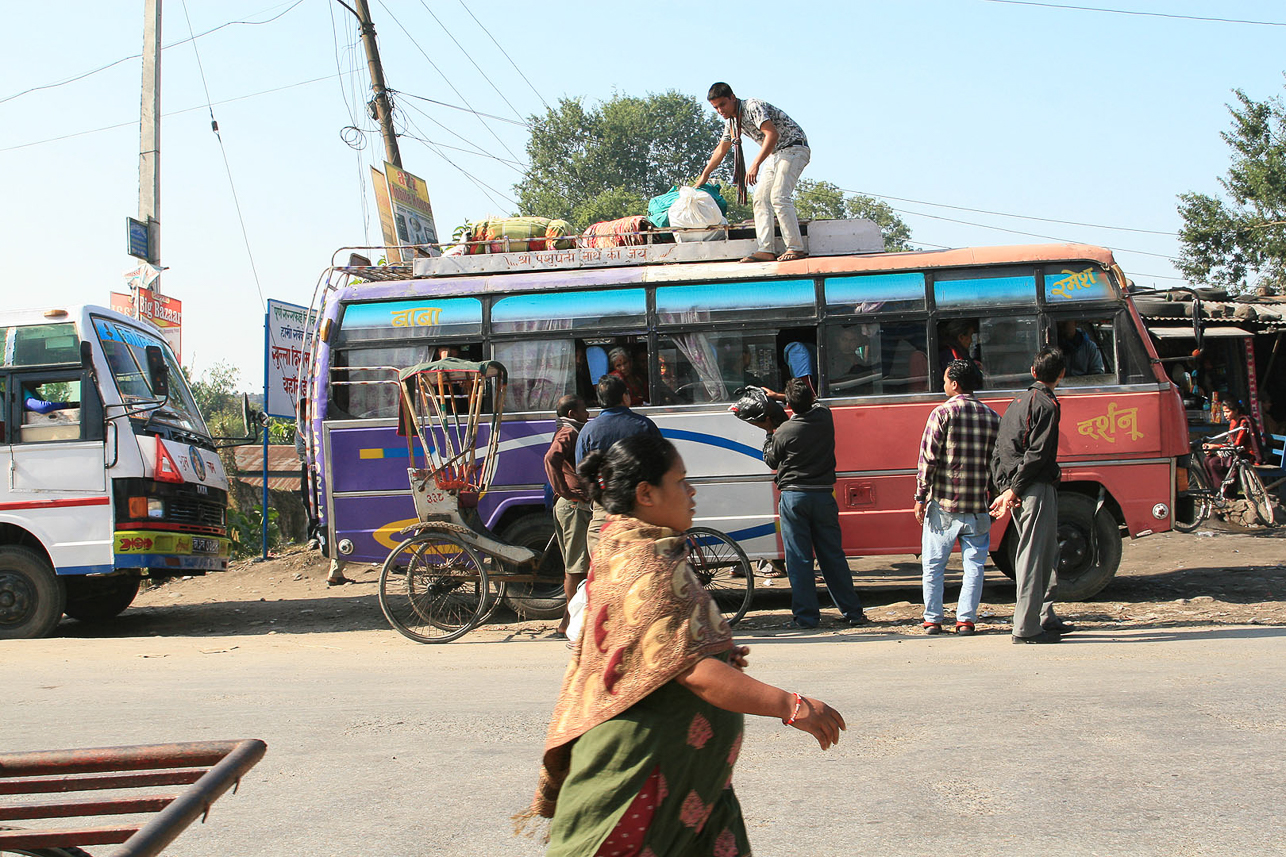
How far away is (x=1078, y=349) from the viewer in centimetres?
893

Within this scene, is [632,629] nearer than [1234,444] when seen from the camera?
Yes

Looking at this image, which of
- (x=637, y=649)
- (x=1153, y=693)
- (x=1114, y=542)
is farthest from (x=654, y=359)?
(x=637, y=649)

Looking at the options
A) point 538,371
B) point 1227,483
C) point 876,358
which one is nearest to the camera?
point 876,358

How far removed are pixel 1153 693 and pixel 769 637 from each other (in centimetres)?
297

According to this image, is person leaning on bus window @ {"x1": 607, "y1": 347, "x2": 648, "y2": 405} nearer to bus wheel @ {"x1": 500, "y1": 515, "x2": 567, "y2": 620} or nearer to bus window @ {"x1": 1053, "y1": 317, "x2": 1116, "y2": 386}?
bus wheel @ {"x1": 500, "y1": 515, "x2": 567, "y2": 620}

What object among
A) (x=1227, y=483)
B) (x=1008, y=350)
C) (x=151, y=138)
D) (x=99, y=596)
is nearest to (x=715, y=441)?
(x=1008, y=350)

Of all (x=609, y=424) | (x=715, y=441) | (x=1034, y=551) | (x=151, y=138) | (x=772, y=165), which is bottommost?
(x=1034, y=551)

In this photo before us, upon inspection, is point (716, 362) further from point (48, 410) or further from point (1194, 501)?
point (48, 410)

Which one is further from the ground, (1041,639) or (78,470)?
(78,470)

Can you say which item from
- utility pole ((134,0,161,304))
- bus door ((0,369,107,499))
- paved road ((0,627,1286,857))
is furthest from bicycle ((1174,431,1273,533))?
utility pole ((134,0,161,304))

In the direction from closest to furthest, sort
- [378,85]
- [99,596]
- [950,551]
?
1. [950,551]
2. [99,596]
3. [378,85]

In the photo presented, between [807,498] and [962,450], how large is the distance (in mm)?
1205

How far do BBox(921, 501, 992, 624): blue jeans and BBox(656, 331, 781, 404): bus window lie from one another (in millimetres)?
2241

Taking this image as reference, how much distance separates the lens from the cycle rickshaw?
328 inches
